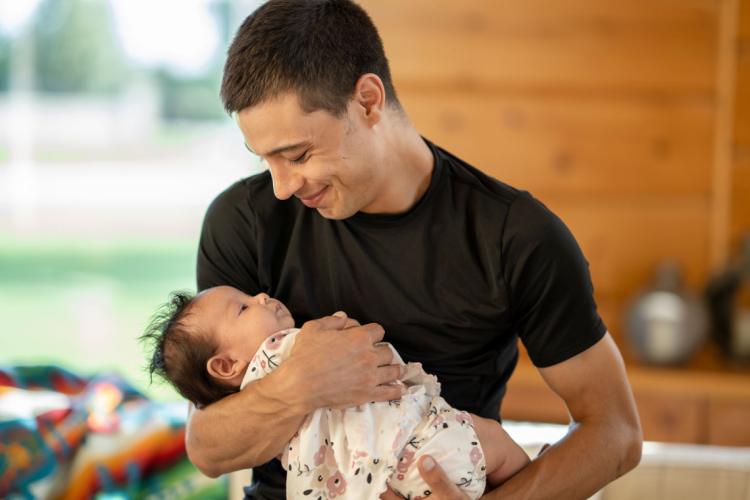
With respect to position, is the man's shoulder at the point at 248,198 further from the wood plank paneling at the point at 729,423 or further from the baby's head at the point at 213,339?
the wood plank paneling at the point at 729,423

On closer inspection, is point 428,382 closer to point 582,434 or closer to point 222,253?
point 582,434

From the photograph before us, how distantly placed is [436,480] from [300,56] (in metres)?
0.73

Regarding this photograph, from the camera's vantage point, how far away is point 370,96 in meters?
1.83

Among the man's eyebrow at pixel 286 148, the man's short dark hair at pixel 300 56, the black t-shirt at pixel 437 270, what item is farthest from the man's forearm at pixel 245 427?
the man's short dark hair at pixel 300 56

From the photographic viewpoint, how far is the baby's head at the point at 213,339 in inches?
72.3

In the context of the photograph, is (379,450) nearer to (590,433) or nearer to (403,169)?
(590,433)

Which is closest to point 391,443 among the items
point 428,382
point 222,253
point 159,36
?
point 428,382

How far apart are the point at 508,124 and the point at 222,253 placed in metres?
2.13

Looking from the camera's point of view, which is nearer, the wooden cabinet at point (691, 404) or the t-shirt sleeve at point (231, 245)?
the t-shirt sleeve at point (231, 245)

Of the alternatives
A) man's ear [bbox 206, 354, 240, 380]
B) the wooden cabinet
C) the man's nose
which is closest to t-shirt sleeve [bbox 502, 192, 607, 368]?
the man's nose

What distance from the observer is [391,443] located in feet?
5.65

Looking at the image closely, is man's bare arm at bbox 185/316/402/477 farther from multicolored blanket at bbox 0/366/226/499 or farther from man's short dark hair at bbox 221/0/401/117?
multicolored blanket at bbox 0/366/226/499

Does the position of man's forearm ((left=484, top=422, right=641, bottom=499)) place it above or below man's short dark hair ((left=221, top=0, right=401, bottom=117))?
below

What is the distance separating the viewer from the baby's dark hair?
1836 millimetres
